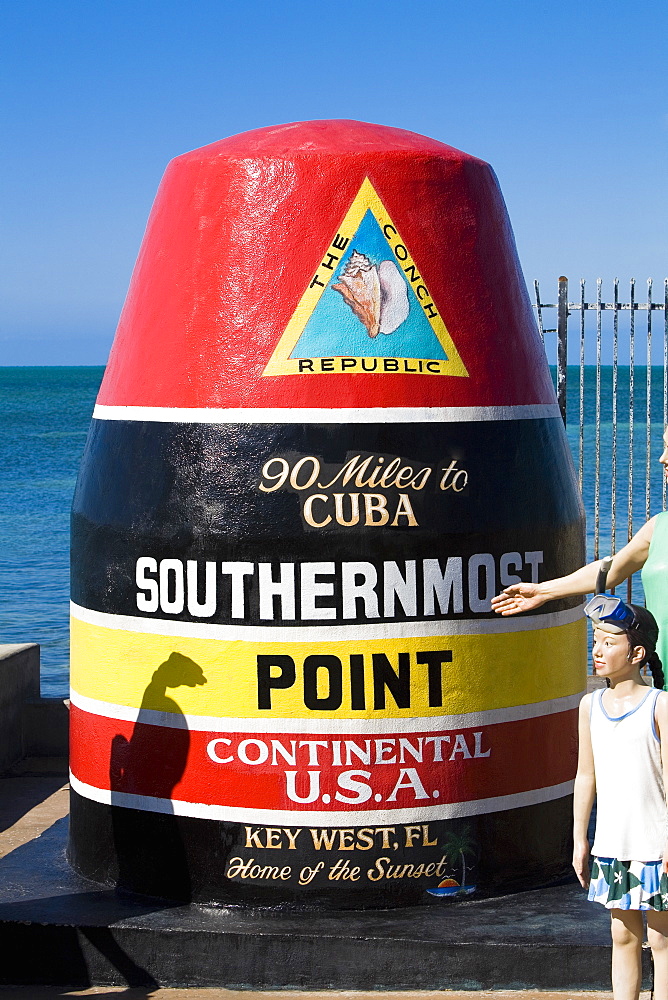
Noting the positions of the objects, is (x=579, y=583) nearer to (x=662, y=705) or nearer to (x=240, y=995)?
(x=662, y=705)

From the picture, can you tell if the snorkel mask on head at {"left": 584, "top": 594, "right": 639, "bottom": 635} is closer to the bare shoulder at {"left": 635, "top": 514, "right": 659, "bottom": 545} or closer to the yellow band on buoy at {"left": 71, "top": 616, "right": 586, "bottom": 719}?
the bare shoulder at {"left": 635, "top": 514, "right": 659, "bottom": 545}

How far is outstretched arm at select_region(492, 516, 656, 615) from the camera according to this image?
541cm

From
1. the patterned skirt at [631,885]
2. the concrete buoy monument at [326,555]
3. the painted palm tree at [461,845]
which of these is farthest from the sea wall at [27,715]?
the patterned skirt at [631,885]

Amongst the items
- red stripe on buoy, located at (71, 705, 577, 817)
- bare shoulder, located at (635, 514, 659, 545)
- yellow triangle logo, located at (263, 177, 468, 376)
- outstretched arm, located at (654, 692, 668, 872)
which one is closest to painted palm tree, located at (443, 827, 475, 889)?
red stripe on buoy, located at (71, 705, 577, 817)

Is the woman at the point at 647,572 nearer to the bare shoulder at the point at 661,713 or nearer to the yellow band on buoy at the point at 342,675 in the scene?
Answer: the bare shoulder at the point at 661,713

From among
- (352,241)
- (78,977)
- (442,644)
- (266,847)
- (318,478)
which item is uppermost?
(352,241)

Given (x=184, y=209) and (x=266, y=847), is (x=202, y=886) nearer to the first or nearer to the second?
(x=266, y=847)

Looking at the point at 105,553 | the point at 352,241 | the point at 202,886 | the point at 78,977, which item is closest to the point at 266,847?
the point at 202,886

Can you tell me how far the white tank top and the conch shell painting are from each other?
235cm

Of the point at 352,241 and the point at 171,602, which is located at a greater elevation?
the point at 352,241

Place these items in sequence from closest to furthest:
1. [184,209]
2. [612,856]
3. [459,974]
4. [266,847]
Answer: [612,856]
[459,974]
[266,847]
[184,209]

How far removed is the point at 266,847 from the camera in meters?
6.52

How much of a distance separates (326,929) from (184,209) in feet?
11.7

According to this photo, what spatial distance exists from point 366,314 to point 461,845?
257 centimetres
